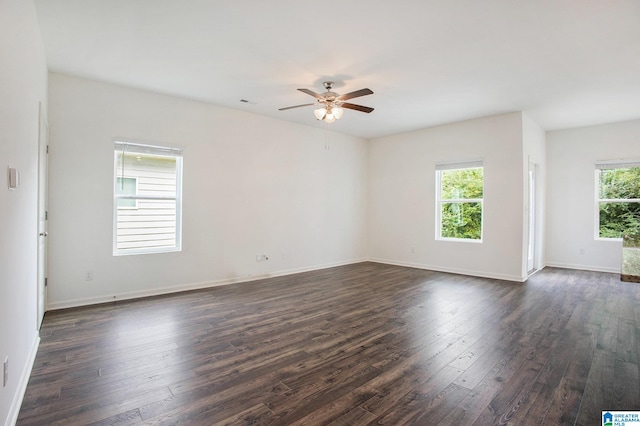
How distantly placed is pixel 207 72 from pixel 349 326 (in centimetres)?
327

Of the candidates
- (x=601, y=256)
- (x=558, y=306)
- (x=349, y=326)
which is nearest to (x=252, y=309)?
(x=349, y=326)

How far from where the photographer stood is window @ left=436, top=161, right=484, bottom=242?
5953 mm

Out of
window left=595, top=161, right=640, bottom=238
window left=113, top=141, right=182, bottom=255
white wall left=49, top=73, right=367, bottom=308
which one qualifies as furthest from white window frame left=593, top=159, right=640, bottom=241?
window left=113, top=141, right=182, bottom=255

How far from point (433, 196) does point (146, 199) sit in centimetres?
502

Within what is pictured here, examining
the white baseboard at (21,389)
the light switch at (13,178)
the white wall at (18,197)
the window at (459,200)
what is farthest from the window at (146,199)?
the window at (459,200)

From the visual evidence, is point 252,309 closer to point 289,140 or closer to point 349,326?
point 349,326

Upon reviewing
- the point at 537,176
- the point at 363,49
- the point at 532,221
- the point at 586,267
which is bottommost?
the point at 586,267

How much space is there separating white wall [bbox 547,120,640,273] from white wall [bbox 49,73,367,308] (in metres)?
3.92

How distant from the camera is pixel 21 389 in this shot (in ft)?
6.61

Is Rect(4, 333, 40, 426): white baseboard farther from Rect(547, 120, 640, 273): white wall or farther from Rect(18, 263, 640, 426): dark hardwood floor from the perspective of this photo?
Rect(547, 120, 640, 273): white wall

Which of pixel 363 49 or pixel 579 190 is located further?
pixel 579 190

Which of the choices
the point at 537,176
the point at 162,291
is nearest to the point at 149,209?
the point at 162,291

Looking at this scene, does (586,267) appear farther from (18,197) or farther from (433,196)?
(18,197)

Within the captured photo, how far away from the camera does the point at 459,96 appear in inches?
181
